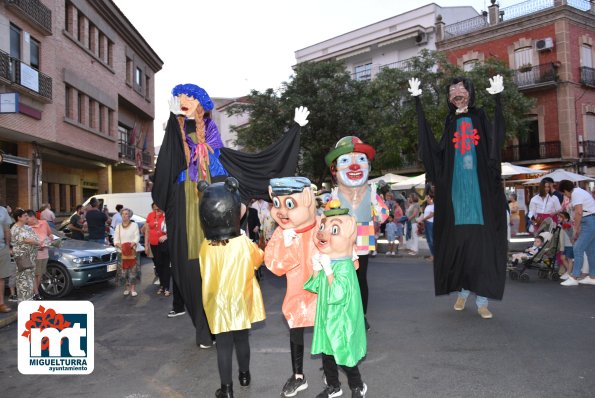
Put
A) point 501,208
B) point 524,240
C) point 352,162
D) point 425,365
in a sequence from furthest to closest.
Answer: point 524,240
point 501,208
point 352,162
point 425,365

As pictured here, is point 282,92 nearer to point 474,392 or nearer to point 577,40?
point 577,40

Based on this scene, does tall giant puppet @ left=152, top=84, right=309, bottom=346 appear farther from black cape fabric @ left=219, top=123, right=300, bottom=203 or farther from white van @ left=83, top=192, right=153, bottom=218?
white van @ left=83, top=192, right=153, bottom=218

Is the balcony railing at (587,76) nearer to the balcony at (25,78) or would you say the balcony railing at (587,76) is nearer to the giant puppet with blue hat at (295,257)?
the balcony at (25,78)

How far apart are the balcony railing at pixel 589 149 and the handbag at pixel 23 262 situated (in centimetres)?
2661

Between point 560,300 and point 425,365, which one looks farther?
point 560,300

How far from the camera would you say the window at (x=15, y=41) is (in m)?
15.8

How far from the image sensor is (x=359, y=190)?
5324 mm

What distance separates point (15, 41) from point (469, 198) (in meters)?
15.8

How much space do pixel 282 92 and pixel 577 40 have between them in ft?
51.0

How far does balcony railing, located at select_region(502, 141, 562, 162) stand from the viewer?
25.9m

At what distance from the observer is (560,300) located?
704 cm

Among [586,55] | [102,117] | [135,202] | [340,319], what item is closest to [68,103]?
[102,117]

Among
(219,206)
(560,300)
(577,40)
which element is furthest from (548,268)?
(577,40)

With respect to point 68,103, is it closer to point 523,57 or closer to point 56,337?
point 56,337
